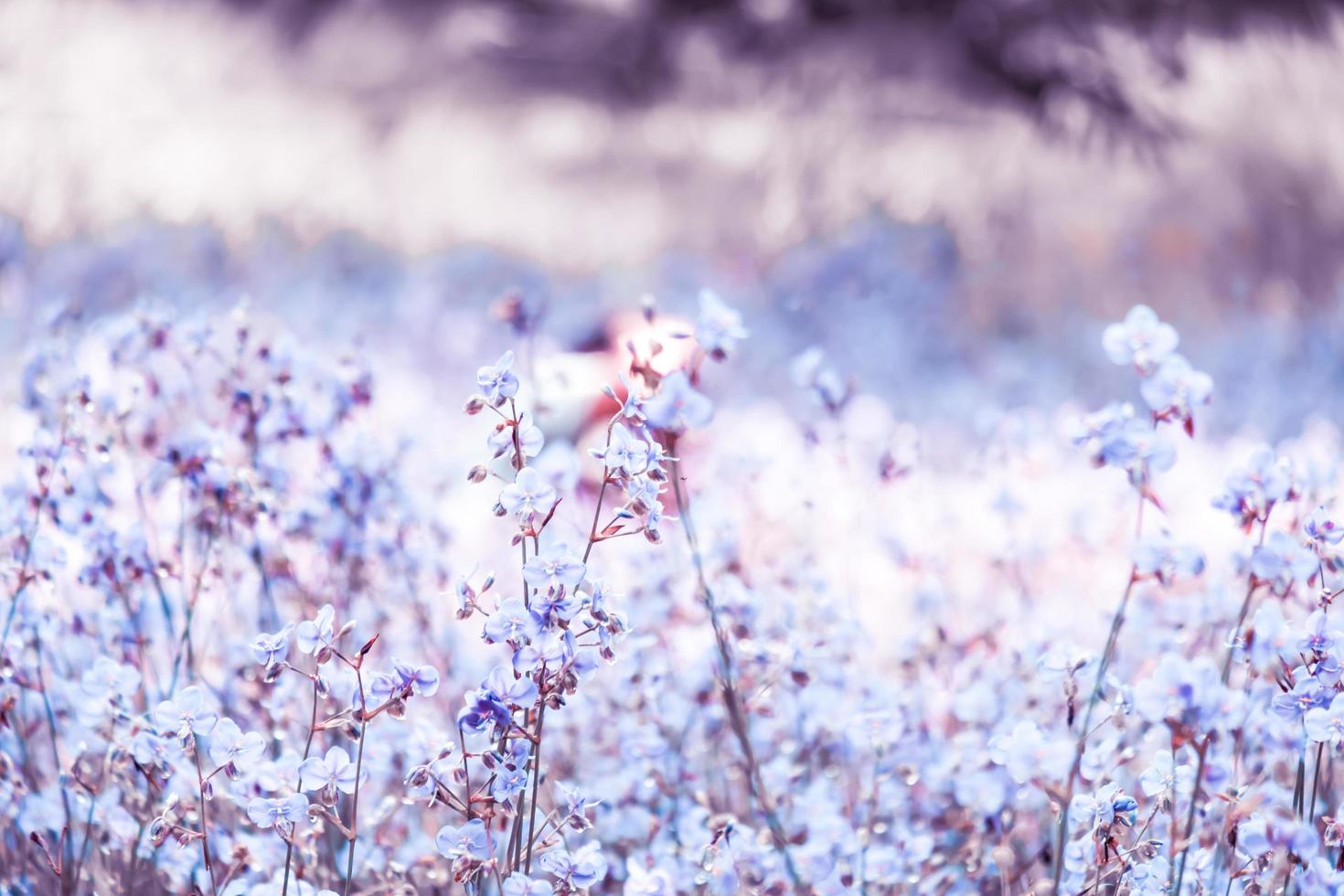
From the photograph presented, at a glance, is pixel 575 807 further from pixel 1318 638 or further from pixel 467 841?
pixel 1318 638

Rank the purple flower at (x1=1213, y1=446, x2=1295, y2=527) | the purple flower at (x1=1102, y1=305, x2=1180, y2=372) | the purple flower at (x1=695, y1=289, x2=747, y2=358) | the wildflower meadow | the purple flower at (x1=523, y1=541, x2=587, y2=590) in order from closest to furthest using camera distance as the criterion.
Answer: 1. the purple flower at (x1=523, y1=541, x2=587, y2=590)
2. the wildflower meadow
3. the purple flower at (x1=1213, y1=446, x2=1295, y2=527)
4. the purple flower at (x1=1102, y1=305, x2=1180, y2=372)
5. the purple flower at (x1=695, y1=289, x2=747, y2=358)

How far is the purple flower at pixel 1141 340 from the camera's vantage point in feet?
4.90

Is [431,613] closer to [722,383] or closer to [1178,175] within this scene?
[722,383]

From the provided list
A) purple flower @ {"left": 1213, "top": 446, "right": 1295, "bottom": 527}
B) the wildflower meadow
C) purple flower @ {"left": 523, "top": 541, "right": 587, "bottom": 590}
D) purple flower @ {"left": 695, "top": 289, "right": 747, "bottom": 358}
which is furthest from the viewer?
purple flower @ {"left": 695, "top": 289, "right": 747, "bottom": 358}

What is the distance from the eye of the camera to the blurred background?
22.0ft

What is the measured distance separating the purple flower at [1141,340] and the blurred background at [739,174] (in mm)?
4816

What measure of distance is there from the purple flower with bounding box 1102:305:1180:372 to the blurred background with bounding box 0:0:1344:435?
4816mm

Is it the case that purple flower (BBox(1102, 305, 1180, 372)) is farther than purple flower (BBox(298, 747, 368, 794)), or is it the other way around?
purple flower (BBox(1102, 305, 1180, 372))

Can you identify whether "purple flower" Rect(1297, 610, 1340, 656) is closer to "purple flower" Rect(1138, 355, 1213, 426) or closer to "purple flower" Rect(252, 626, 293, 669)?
"purple flower" Rect(1138, 355, 1213, 426)

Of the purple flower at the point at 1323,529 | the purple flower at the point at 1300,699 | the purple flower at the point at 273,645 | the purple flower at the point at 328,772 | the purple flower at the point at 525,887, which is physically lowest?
the purple flower at the point at 525,887

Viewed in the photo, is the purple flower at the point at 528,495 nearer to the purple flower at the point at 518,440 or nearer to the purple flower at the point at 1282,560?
the purple flower at the point at 518,440

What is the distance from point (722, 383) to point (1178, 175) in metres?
3.60

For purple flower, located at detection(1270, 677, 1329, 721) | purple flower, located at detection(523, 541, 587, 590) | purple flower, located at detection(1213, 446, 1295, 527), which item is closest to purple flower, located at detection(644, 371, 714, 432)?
purple flower, located at detection(523, 541, 587, 590)

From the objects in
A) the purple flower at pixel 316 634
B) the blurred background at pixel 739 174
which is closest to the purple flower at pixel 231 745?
the purple flower at pixel 316 634
